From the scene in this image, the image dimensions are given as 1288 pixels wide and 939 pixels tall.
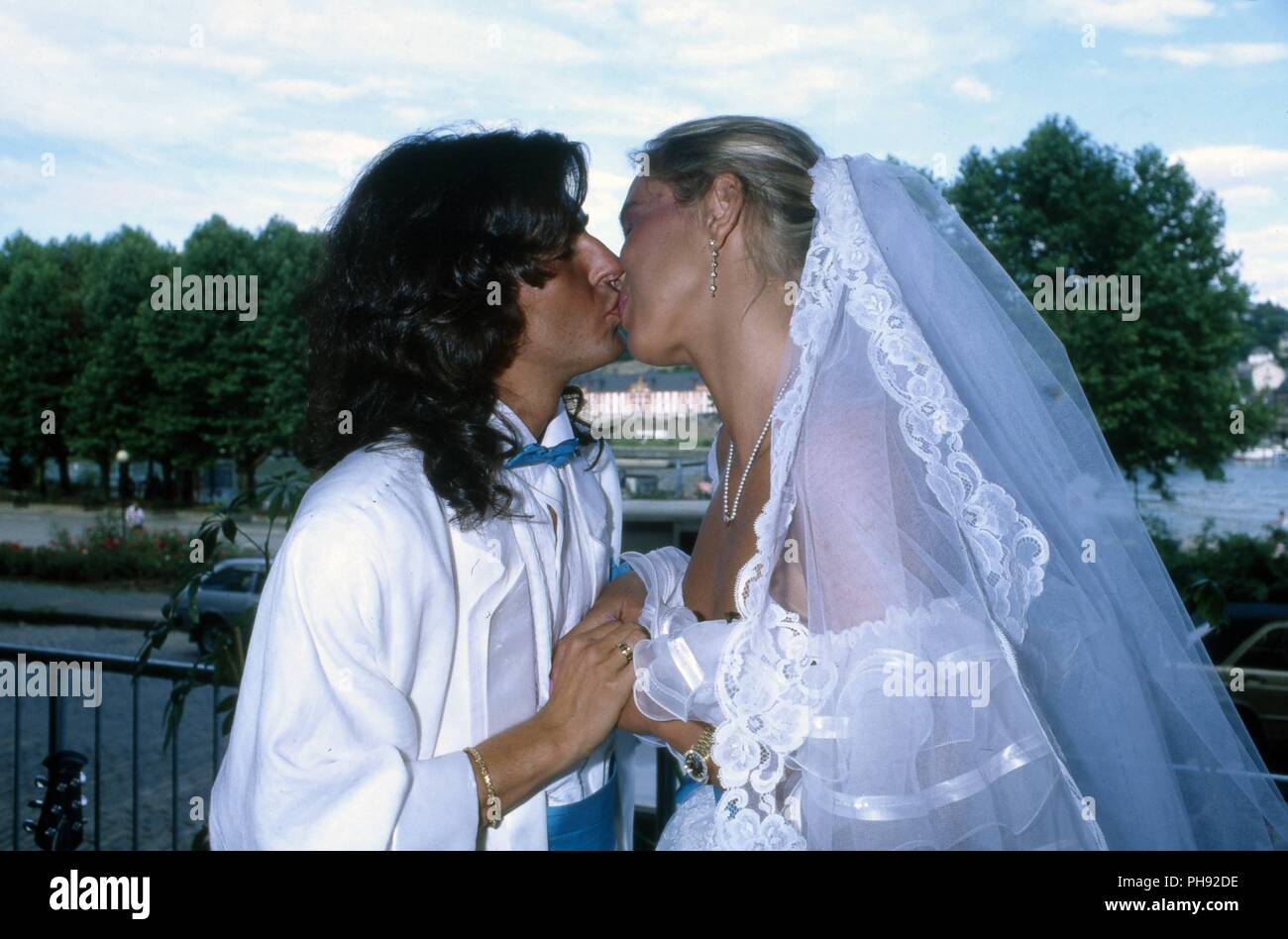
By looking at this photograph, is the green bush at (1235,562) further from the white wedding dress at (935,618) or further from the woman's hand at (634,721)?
the woman's hand at (634,721)

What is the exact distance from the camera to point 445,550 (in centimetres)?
154

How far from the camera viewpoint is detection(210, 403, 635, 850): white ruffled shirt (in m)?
1.35

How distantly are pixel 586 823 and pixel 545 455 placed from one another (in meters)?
0.71

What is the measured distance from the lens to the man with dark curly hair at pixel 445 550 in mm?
1362

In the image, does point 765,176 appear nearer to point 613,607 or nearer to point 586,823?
point 613,607

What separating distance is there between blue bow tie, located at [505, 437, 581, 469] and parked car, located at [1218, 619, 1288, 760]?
264 inches

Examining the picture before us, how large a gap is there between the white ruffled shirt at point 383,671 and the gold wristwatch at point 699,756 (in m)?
0.26

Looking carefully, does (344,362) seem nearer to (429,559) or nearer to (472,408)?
(472,408)

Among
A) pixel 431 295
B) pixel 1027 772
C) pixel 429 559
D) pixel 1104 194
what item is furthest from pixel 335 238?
pixel 1104 194

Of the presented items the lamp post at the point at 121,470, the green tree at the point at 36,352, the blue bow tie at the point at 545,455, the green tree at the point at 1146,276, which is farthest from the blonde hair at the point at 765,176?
the green tree at the point at 36,352

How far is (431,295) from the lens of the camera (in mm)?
1757

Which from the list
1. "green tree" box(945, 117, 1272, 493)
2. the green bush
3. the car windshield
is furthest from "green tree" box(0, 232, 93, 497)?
the car windshield

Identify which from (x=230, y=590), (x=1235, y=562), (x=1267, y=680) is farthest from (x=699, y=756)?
(x=230, y=590)
